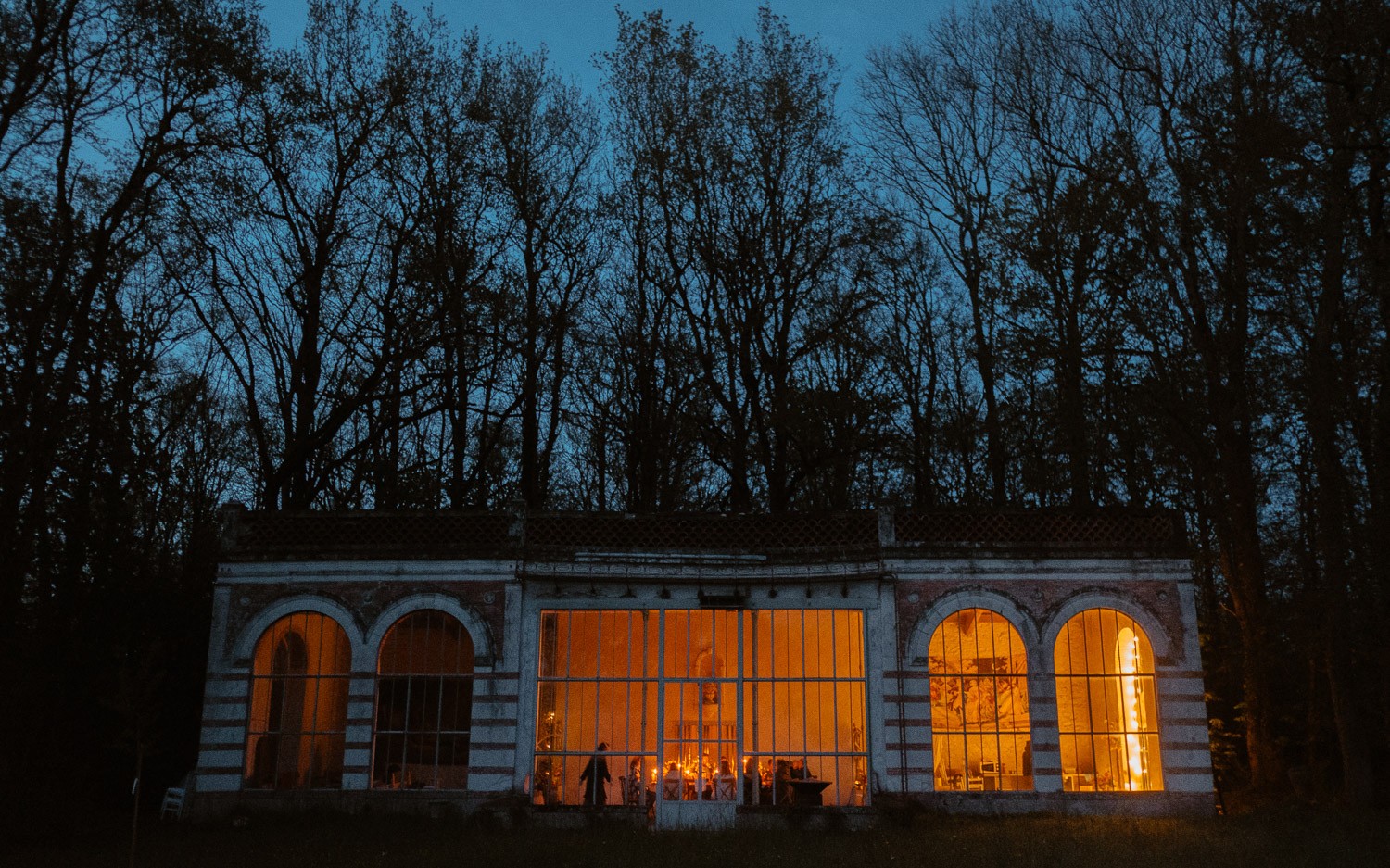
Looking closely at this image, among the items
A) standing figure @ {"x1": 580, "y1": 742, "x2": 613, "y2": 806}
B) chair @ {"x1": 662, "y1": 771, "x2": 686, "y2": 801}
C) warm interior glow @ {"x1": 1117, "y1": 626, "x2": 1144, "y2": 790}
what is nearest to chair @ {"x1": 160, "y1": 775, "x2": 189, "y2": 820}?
standing figure @ {"x1": 580, "y1": 742, "x2": 613, "y2": 806}

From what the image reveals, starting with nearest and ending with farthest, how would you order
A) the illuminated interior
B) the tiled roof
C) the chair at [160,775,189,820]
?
the chair at [160,775,189,820], the illuminated interior, the tiled roof

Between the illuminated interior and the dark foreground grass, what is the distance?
68.1 inches

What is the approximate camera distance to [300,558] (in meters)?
19.5

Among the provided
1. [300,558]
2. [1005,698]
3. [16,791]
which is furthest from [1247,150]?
[16,791]

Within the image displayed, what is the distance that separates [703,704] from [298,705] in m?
7.15

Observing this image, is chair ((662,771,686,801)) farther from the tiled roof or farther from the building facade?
the tiled roof

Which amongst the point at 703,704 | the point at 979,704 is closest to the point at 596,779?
the point at 703,704

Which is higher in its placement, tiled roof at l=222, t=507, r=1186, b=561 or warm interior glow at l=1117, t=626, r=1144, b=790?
tiled roof at l=222, t=507, r=1186, b=561

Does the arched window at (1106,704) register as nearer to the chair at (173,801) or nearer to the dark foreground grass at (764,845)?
the dark foreground grass at (764,845)

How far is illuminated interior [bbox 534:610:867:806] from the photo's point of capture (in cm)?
1895

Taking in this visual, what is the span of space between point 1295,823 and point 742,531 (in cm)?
970

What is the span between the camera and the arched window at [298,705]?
19.0 metres

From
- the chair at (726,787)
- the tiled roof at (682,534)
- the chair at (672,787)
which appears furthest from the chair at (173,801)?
the chair at (726,787)

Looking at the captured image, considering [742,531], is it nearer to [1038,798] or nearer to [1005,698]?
[1005,698]
